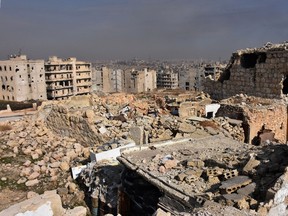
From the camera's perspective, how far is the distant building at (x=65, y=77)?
55.5 m

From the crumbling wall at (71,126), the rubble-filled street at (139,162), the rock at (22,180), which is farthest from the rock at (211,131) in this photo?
the rock at (22,180)

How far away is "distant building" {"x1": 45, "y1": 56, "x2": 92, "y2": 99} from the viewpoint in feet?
182

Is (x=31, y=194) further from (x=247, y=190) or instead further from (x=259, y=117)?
(x=259, y=117)

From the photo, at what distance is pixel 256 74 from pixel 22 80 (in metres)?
43.0

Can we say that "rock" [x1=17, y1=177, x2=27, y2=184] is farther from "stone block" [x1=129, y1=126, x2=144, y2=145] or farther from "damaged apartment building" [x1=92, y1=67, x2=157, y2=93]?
"damaged apartment building" [x1=92, y1=67, x2=157, y2=93]

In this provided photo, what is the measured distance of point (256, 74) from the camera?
16.5 meters

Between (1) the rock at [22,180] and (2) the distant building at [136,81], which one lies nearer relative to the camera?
(1) the rock at [22,180]

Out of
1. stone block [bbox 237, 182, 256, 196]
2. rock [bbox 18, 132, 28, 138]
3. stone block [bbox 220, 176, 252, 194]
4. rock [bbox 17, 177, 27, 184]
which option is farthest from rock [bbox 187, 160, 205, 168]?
rock [bbox 18, 132, 28, 138]

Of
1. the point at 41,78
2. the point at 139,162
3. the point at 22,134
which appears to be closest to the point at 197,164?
the point at 139,162

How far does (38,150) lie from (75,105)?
4.65 metres

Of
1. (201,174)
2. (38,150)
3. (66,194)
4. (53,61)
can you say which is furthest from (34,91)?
(201,174)

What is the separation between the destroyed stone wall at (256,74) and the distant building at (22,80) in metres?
39.4

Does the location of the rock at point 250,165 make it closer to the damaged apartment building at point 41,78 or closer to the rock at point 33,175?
the rock at point 33,175

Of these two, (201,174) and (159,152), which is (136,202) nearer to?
(159,152)
